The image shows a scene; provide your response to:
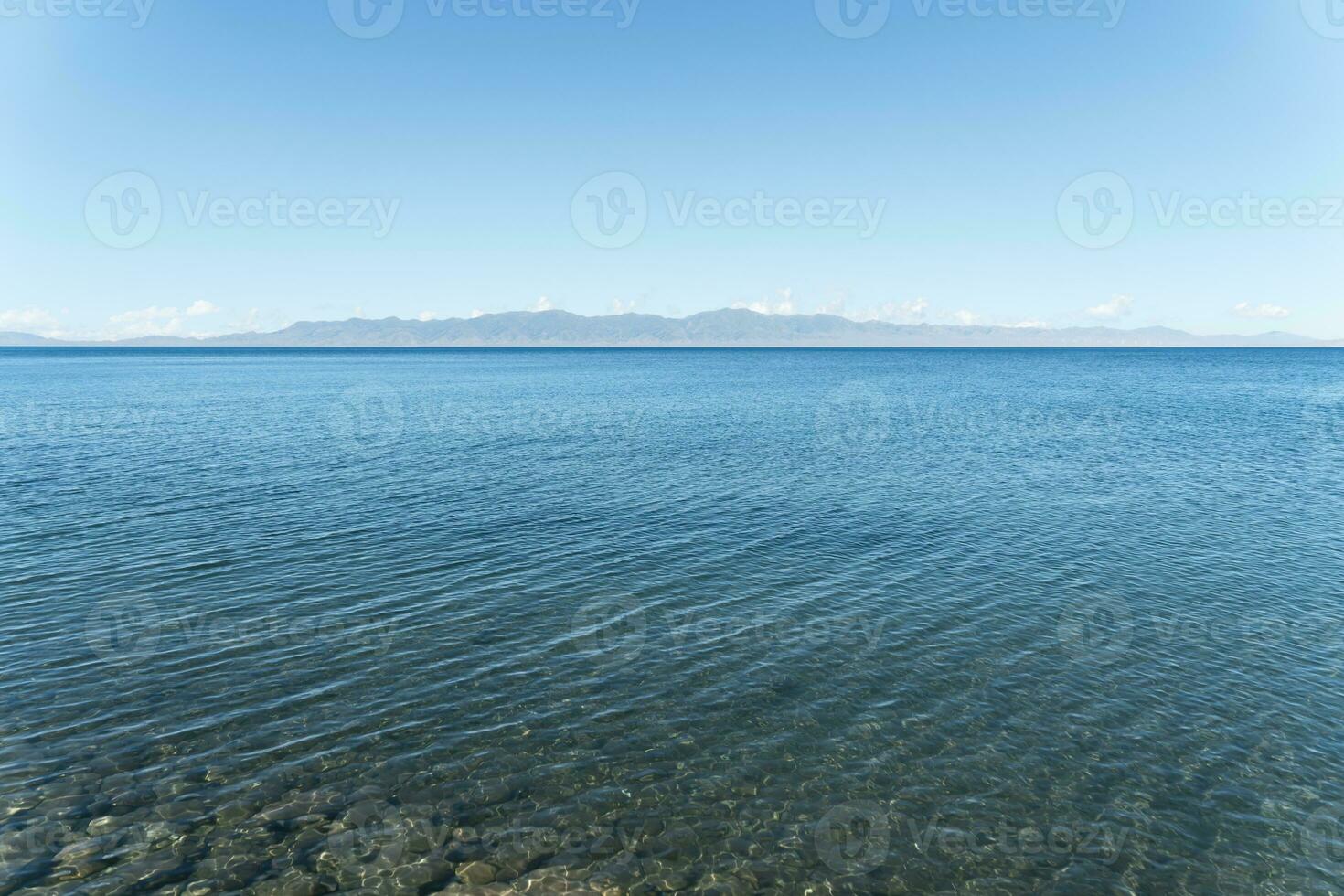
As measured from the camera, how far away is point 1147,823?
58.4ft

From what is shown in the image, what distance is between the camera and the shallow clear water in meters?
16.8

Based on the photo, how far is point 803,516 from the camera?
154ft

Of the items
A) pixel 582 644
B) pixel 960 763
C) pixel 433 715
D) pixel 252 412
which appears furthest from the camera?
pixel 252 412

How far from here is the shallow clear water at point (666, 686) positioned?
661 inches

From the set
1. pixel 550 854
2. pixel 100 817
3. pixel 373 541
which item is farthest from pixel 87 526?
pixel 550 854

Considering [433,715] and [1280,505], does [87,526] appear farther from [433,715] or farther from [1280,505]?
[1280,505]

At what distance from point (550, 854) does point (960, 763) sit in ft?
38.1

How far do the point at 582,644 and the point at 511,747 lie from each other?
691 centimetres

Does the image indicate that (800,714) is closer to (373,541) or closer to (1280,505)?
(373,541)

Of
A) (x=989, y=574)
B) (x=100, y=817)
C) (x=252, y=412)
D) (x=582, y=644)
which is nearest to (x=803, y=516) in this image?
(x=989, y=574)

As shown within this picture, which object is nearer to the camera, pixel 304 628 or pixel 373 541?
pixel 304 628

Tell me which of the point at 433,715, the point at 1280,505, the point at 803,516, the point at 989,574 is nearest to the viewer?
the point at 433,715

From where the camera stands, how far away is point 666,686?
80.3ft

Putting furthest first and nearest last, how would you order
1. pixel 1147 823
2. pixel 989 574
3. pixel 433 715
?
pixel 989 574, pixel 433 715, pixel 1147 823
